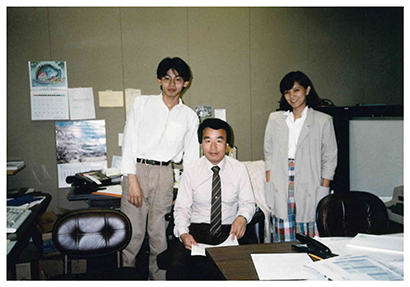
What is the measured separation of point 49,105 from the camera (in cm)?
303

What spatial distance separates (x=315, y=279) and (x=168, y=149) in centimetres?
144

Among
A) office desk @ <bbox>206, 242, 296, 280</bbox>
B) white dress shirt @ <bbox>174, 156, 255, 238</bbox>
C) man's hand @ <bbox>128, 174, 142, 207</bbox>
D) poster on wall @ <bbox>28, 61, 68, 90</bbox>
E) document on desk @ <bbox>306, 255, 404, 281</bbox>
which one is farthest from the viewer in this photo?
poster on wall @ <bbox>28, 61, 68, 90</bbox>

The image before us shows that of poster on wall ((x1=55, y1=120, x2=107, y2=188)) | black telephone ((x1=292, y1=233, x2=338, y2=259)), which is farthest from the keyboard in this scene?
black telephone ((x1=292, y1=233, x2=338, y2=259))

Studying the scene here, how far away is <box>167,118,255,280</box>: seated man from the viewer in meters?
1.93

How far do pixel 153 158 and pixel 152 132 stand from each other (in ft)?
0.62

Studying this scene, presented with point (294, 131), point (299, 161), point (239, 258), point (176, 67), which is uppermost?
point (176, 67)

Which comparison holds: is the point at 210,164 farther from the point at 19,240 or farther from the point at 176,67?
the point at 19,240

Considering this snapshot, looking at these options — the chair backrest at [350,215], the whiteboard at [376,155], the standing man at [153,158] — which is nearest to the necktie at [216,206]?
the standing man at [153,158]

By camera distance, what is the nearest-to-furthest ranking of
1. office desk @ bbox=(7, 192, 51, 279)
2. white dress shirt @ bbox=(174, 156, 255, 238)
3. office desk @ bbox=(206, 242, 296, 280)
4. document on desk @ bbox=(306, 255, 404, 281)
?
document on desk @ bbox=(306, 255, 404, 281) → office desk @ bbox=(206, 242, 296, 280) → office desk @ bbox=(7, 192, 51, 279) → white dress shirt @ bbox=(174, 156, 255, 238)

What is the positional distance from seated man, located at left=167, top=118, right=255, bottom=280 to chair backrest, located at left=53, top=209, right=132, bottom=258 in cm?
33

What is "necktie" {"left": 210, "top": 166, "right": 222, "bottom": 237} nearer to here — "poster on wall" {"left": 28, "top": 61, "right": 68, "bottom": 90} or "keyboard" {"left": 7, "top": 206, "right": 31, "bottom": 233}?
"keyboard" {"left": 7, "top": 206, "right": 31, "bottom": 233}

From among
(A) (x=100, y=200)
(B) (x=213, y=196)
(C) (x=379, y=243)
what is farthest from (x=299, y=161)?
(A) (x=100, y=200)

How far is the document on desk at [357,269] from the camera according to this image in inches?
39.6
